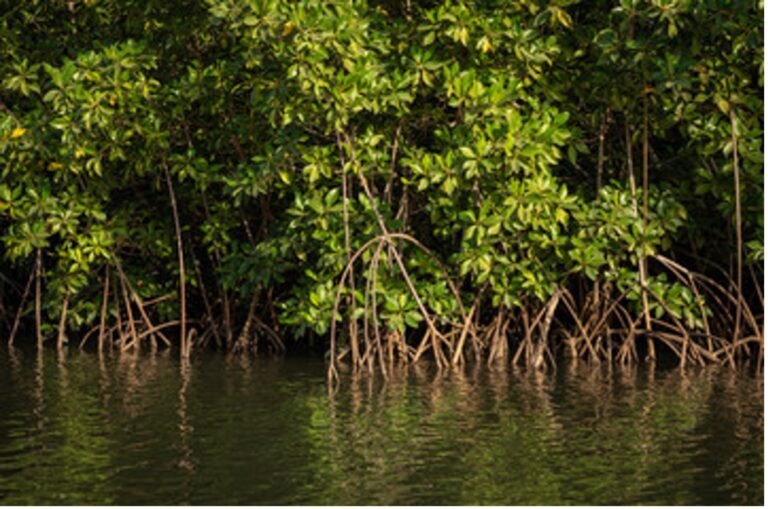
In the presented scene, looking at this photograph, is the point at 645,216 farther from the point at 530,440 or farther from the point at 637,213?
the point at 530,440

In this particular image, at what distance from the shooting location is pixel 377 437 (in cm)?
1373

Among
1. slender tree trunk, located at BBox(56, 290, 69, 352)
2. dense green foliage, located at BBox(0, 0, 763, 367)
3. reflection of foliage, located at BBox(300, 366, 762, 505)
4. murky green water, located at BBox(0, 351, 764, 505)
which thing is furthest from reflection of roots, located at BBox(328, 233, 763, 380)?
slender tree trunk, located at BBox(56, 290, 69, 352)

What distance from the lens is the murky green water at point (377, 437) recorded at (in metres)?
11.7

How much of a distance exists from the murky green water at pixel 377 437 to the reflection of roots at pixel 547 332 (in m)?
0.45

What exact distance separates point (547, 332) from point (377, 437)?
16.6 feet

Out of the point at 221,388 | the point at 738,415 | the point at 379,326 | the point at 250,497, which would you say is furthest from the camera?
the point at 379,326

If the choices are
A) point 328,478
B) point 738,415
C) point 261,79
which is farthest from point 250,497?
point 261,79

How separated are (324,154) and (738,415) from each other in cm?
503

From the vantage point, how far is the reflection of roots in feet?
58.6

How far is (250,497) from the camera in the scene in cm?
1146

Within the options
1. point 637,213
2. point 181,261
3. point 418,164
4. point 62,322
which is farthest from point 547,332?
point 62,322

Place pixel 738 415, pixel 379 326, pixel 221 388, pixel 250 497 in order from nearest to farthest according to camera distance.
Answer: pixel 250 497
pixel 738 415
pixel 221 388
pixel 379 326

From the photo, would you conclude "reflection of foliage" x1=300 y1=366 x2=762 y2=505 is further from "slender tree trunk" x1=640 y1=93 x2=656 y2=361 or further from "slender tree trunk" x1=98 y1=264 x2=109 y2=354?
"slender tree trunk" x1=98 y1=264 x2=109 y2=354

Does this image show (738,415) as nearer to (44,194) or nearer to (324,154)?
(324,154)
